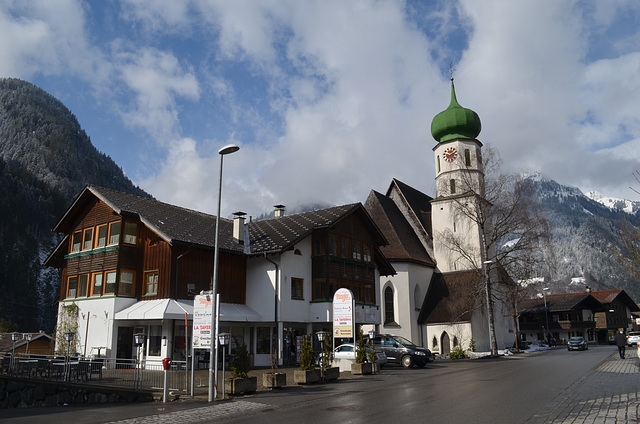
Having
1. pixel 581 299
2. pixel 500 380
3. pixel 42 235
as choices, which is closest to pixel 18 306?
pixel 42 235

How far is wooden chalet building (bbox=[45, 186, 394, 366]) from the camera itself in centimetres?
2727

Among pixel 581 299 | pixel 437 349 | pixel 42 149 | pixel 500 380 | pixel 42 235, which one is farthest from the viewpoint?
pixel 42 149

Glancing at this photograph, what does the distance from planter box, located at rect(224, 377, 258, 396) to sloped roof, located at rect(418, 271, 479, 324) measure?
28.1m

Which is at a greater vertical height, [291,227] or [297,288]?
[291,227]

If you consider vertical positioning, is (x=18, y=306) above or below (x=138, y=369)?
above

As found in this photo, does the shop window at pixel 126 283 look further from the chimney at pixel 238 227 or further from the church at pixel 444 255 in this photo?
the church at pixel 444 255

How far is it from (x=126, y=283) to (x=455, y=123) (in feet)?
111

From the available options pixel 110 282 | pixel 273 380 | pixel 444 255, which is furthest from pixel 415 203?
pixel 273 380

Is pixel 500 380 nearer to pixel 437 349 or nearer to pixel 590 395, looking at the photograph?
pixel 590 395

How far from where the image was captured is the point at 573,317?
7856 centimetres

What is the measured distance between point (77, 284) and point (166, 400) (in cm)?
1696

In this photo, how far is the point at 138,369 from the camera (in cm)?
1777

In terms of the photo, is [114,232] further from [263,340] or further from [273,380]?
[273,380]

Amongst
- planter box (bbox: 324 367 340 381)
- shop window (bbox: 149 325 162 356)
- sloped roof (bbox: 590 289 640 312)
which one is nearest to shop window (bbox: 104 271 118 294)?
shop window (bbox: 149 325 162 356)
